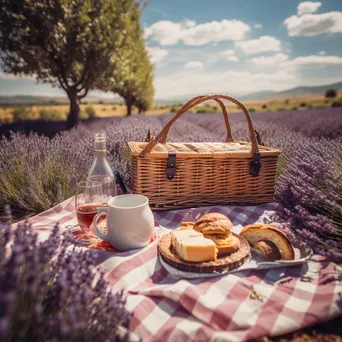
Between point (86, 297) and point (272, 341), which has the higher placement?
point (86, 297)

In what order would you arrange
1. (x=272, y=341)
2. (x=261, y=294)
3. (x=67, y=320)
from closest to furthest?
(x=67, y=320) < (x=272, y=341) < (x=261, y=294)

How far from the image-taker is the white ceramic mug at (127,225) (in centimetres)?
132

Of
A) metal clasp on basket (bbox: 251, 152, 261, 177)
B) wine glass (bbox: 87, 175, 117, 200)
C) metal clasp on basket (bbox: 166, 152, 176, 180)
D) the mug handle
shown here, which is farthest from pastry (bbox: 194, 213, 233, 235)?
metal clasp on basket (bbox: 251, 152, 261, 177)

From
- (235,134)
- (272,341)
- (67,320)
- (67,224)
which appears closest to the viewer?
(67,320)

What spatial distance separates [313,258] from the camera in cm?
137

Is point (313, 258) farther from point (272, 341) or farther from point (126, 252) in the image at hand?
point (126, 252)

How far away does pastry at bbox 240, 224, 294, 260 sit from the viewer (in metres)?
1.29

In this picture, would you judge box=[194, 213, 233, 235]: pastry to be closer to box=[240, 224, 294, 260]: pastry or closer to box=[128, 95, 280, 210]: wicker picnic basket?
box=[240, 224, 294, 260]: pastry

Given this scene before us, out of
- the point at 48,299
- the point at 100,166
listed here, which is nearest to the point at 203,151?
the point at 100,166

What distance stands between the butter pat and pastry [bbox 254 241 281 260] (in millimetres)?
287

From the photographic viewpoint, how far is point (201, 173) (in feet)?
7.02

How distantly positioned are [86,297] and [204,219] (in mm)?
745

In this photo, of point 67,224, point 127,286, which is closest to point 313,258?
point 127,286

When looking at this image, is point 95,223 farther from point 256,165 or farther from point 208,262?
point 256,165
